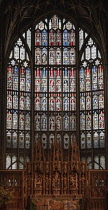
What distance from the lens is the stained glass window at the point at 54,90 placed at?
38.6m

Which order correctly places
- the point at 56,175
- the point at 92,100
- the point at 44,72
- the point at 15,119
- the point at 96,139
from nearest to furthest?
the point at 56,175 → the point at 96,139 → the point at 15,119 → the point at 92,100 → the point at 44,72

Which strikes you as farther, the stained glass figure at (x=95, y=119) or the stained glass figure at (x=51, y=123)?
the stained glass figure at (x=51, y=123)

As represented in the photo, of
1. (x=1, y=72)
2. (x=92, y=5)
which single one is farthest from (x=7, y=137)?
(x=92, y=5)

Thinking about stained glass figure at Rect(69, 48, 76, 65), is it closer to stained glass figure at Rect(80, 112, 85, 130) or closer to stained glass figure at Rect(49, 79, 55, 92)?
stained glass figure at Rect(49, 79, 55, 92)

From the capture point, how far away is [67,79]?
40000 millimetres

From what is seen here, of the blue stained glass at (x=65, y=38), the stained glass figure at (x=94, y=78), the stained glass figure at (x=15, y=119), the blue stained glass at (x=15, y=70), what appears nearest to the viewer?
the stained glass figure at (x=15, y=119)

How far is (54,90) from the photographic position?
39.8 metres

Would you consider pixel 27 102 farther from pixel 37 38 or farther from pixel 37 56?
pixel 37 38

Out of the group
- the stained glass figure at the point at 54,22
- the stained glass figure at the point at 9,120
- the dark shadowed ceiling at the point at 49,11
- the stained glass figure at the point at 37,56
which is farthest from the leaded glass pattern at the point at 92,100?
the stained glass figure at the point at 9,120

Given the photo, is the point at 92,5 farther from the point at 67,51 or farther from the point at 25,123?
the point at 25,123

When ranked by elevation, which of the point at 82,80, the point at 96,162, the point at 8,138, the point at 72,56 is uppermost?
the point at 72,56

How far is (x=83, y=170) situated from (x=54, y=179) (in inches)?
70.5

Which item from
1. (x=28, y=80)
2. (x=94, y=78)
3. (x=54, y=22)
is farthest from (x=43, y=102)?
(x=54, y=22)

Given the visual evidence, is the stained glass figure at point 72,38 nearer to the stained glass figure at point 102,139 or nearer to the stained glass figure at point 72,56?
the stained glass figure at point 72,56
